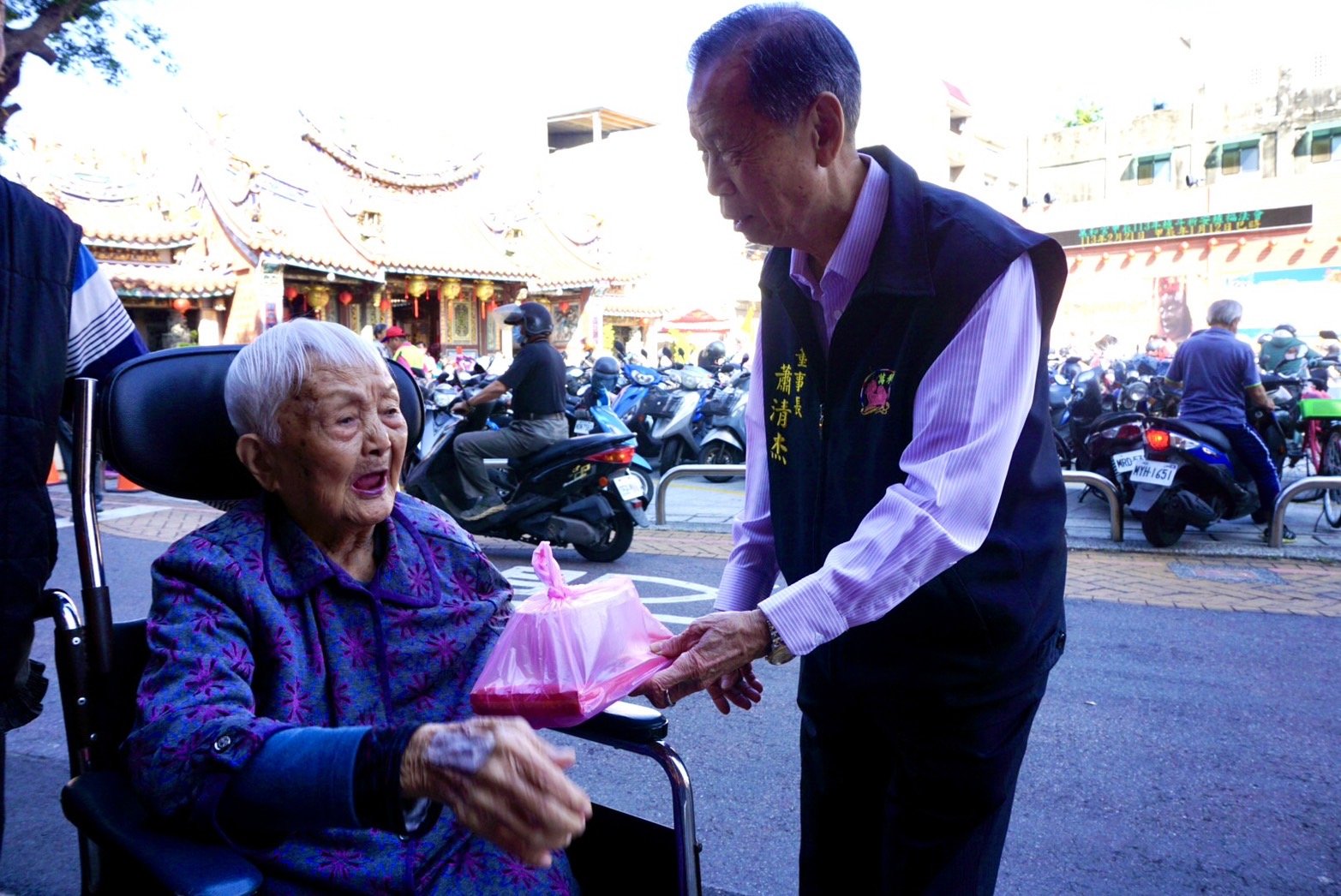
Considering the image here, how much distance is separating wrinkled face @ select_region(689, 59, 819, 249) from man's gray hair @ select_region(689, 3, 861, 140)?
2cm

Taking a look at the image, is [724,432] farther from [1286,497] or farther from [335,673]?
[335,673]

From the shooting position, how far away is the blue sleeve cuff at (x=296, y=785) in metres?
1.28

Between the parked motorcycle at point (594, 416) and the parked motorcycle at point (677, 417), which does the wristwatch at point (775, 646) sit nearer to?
the parked motorcycle at point (594, 416)

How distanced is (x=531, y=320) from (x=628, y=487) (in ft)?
4.69

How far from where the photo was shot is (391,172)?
24.0 m

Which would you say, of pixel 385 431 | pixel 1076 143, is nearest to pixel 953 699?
pixel 385 431

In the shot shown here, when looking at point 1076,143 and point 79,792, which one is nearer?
point 79,792

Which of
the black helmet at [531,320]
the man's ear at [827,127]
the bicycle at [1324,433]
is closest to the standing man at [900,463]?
the man's ear at [827,127]

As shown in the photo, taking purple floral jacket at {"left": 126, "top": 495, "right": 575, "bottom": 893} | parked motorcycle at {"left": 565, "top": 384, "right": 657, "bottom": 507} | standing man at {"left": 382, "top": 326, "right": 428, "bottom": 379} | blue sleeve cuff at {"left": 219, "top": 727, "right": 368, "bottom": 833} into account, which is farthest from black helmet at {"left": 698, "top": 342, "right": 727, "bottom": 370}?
blue sleeve cuff at {"left": 219, "top": 727, "right": 368, "bottom": 833}

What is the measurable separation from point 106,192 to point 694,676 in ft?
70.8

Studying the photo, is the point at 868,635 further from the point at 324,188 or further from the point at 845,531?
the point at 324,188

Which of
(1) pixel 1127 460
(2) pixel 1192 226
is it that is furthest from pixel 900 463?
(2) pixel 1192 226

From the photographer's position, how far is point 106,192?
19.5 m

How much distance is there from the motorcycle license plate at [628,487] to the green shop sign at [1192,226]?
28.7 m
